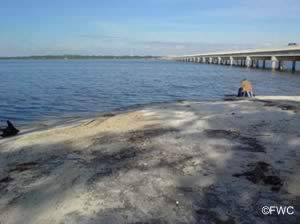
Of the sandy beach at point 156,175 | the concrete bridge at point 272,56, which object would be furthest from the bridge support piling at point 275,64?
the sandy beach at point 156,175

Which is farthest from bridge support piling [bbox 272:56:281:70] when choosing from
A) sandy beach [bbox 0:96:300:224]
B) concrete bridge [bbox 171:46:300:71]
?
sandy beach [bbox 0:96:300:224]

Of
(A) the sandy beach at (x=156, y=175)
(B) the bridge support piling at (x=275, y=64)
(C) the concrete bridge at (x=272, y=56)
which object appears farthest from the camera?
(B) the bridge support piling at (x=275, y=64)

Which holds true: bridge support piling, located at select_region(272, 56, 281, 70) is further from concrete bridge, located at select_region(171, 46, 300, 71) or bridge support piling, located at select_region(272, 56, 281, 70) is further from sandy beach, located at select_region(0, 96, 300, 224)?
sandy beach, located at select_region(0, 96, 300, 224)

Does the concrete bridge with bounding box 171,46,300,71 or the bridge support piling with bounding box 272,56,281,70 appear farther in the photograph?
the bridge support piling with bounding box 272,56,281,70

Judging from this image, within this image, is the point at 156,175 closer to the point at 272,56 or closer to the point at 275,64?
the point at 272,56

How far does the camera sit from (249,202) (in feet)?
20.7

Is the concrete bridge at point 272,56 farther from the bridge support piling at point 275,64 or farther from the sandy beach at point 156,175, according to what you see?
the sandy beach at point 156,175

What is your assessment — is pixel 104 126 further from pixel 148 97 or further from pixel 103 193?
pixel 148 97

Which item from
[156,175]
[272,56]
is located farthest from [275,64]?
[156,175]

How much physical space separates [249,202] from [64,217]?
2.84 meters

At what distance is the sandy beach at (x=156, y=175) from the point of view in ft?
20.0

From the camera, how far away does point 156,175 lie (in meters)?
7.58

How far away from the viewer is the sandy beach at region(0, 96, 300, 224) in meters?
6.10

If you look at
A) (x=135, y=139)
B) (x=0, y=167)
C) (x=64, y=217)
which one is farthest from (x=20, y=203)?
(x=135, y=139)
